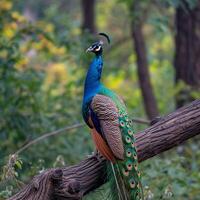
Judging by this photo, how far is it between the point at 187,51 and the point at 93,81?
3.66 m

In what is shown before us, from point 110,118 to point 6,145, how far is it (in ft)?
8.28

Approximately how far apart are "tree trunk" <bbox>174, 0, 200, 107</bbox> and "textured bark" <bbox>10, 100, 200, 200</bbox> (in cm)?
349

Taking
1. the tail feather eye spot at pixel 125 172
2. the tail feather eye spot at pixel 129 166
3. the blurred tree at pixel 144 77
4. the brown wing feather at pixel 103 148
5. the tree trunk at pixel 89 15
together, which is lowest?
the blurred tree at pixel 144 77

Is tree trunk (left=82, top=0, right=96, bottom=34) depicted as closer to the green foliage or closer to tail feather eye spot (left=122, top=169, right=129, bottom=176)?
the green foliage

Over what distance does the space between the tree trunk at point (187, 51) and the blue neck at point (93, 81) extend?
3353 mm

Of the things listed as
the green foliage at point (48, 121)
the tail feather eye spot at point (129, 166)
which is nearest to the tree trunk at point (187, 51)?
the green foliage at point (48, 121)

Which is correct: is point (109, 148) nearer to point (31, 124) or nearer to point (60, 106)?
point (31, 124)

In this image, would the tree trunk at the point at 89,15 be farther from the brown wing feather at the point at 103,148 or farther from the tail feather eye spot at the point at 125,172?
the tail feather eye spot at the point at 125,172

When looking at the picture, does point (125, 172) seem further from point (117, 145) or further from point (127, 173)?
point (117, 145)

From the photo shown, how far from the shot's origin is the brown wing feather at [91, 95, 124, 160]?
392cm

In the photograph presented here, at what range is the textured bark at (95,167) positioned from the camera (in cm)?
384

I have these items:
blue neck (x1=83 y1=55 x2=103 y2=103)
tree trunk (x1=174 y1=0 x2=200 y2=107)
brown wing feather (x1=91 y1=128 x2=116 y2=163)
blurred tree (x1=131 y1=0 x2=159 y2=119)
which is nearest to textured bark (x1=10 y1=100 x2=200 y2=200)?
brown wing feather (x1=91 y1=128 x2=116 y2=163)

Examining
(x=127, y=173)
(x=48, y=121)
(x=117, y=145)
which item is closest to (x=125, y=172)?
(x=127, y=173)

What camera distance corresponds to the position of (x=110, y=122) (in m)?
3.99
